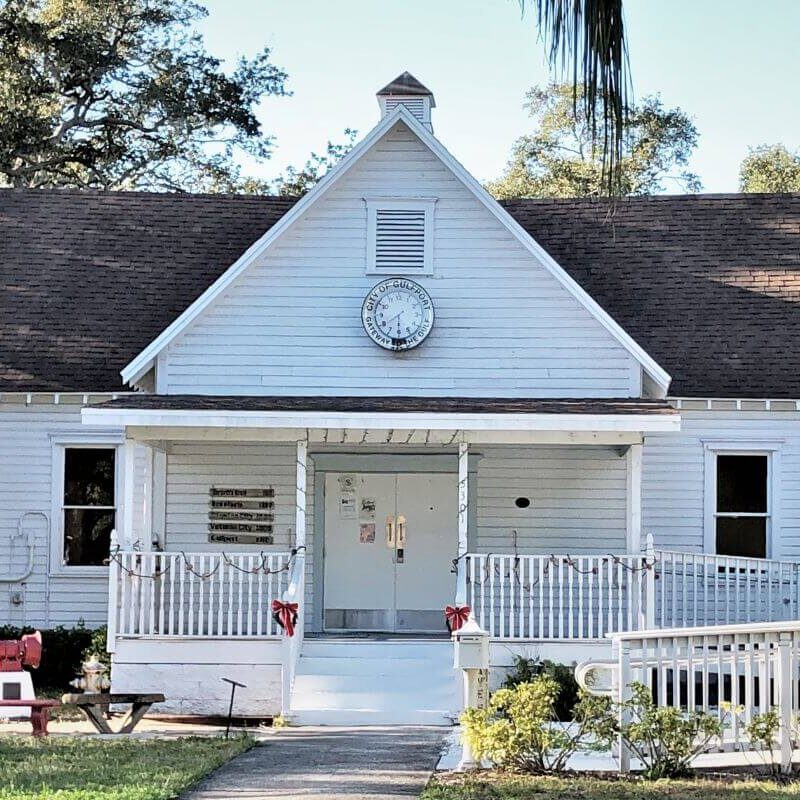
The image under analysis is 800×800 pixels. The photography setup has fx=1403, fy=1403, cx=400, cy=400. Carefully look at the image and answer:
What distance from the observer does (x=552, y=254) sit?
20.7 m

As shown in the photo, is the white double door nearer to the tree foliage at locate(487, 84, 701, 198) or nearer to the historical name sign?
the historical name sign

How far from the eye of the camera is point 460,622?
15125mm

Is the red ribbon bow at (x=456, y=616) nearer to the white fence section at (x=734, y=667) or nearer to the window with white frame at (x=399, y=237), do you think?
the white fence section at (x=734, y=667)

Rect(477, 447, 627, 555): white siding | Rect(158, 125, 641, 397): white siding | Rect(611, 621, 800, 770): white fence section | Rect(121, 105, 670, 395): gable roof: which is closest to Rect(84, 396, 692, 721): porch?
Rect(477, 447, 627, 555): white siding

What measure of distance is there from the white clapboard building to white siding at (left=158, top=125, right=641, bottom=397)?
0.03m

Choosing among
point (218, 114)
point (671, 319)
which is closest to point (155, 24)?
point (218, 114)

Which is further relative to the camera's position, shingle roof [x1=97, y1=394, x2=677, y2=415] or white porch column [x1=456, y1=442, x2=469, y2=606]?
shingle roof [x1=97, y1=394, x2=677, y2=415]

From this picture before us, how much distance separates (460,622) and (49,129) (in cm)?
2277

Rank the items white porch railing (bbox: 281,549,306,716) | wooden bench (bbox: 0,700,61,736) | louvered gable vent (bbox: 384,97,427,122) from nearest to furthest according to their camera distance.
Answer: wooden bench (bbox: 0,700,61,736) < white porch railing (bbox: 281,549,306,716) < louvered gable vent (bbox: 384,97,427,122)

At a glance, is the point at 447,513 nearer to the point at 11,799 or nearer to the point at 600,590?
the point at 600,590

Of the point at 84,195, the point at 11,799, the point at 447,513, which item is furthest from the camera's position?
the point at 84,195

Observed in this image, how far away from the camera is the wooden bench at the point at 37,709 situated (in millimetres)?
12908

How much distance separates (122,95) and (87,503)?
63.4 ft

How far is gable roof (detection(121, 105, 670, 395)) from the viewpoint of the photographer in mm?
17359
